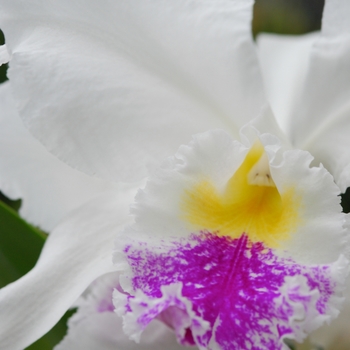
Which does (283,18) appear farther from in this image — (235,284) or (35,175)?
(235,284)

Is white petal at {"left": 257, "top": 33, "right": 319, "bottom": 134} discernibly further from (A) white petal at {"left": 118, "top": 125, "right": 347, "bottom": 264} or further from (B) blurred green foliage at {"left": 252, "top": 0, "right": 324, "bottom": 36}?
(B) blurred green foliage at {"left": 252, "top": 0, "right": 324, "bottom": 36}

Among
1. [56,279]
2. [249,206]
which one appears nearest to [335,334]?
[249,206]

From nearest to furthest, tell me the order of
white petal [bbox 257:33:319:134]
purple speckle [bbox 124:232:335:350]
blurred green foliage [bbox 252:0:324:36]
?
purple speckle [bbox 124:232:335:350] < white petal [bbox 257:33:319:134] < blurred green foliage [bbox 252:0:324:36]

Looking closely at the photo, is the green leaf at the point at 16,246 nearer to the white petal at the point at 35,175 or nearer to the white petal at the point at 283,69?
the white petal at the point at 35,175

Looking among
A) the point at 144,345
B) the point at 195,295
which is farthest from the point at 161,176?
the point at 144,345

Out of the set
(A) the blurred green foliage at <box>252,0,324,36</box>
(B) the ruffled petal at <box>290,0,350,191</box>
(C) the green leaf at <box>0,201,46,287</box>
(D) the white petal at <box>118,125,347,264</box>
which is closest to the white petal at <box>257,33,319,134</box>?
(B) the ruffled petal at <box>290,0,350,191</box>

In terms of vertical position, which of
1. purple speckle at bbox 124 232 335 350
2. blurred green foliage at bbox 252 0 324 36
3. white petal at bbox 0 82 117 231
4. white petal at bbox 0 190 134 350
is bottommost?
purple speckle at bbox 124 232 335 350

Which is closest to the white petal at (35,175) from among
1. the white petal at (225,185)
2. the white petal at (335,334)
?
the white petal at (225,185)
